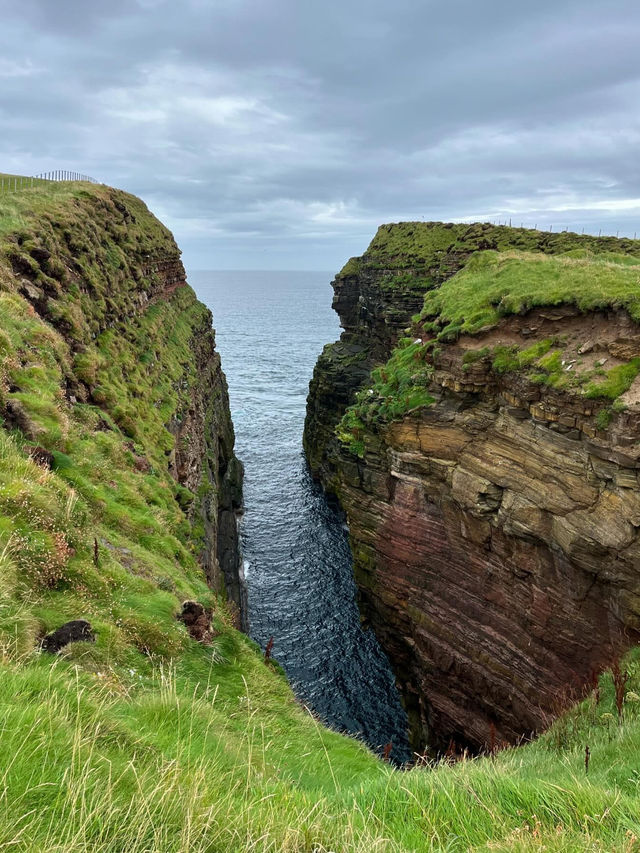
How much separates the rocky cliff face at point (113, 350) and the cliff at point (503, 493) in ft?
33.8

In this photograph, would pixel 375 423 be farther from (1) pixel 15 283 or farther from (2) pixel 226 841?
(2) pixel 226 841

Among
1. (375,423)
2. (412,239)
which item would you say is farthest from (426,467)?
(412,239)

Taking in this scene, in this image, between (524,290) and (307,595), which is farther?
(307,595)

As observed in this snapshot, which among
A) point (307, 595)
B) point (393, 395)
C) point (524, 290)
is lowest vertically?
point (307, 595)

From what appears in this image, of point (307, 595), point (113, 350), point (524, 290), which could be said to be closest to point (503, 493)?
point (524, 290)

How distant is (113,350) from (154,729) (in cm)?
2420

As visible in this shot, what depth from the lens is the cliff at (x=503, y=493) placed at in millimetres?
17953

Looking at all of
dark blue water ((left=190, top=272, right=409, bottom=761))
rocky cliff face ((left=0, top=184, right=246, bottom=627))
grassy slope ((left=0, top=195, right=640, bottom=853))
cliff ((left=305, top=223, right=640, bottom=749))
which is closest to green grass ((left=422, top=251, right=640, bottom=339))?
cliff ((left=305, top=223, right=640, bottom=749))

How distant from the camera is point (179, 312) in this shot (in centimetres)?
4828

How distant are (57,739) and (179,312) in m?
47.1

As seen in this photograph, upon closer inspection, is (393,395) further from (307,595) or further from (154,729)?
(307,595)

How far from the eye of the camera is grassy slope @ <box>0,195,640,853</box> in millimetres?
4039

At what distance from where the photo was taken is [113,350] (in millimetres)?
27219

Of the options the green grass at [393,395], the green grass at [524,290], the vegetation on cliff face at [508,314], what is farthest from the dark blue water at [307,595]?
the green grass at [524,290]
